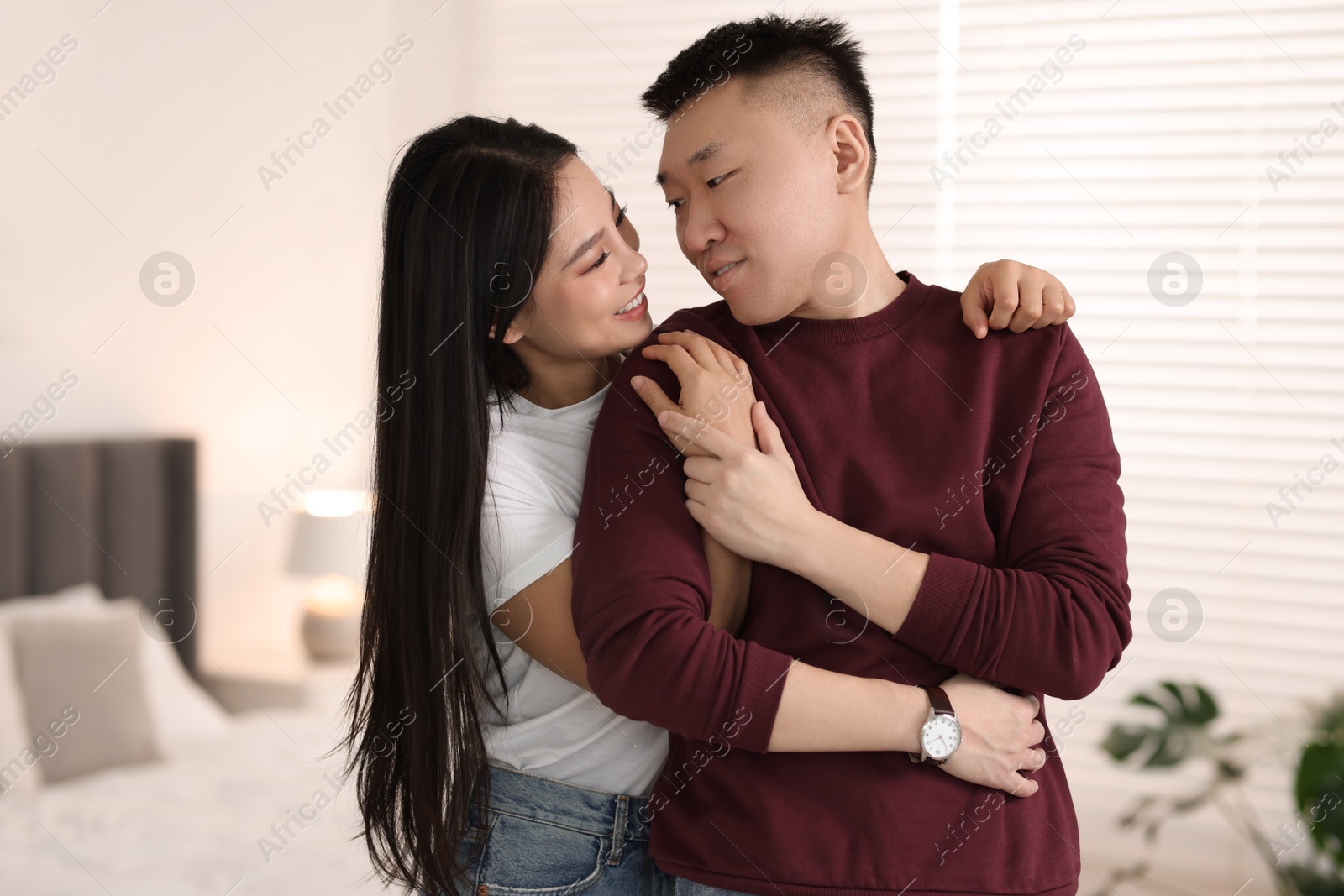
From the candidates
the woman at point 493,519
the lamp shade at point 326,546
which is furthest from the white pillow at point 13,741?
the woman at point 493,519

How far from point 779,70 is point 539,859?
3.03 ft

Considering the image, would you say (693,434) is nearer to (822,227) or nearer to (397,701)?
(822,227)

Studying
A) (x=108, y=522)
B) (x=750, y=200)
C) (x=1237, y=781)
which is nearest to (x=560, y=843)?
(x=750, y=200)

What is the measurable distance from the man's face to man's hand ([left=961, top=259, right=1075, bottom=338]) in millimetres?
176

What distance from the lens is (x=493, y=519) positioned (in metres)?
1.10

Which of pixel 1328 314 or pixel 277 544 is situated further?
pixel 277 544

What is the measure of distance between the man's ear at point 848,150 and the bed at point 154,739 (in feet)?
5.80

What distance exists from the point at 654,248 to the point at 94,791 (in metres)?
1.92

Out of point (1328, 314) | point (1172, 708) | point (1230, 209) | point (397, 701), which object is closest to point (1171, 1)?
point (1230, 209)

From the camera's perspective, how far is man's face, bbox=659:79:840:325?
1.06 meters

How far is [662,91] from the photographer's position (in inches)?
45.7

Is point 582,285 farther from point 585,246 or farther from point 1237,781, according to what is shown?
point 1237,781

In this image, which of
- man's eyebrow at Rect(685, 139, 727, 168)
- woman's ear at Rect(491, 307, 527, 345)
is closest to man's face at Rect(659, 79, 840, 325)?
man's eyebrow at Rect(685, 139, 727, 168)

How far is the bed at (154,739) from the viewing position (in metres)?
2.18
